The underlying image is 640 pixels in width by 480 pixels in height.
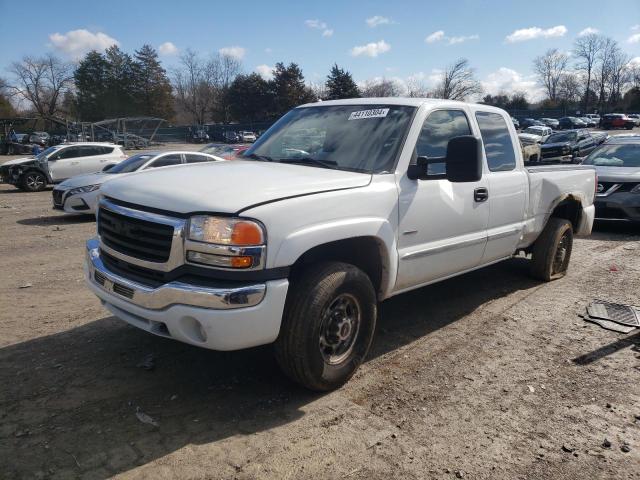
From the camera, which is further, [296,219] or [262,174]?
[262,174]

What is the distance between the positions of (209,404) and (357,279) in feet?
4.17

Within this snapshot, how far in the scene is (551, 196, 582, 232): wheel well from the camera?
6.37 m

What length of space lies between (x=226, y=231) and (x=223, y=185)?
45cm

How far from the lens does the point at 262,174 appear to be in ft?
11.7

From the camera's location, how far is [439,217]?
4133 mm

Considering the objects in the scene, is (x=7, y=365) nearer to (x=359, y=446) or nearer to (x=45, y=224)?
(x=359, y=446)

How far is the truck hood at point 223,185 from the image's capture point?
9.87 ft

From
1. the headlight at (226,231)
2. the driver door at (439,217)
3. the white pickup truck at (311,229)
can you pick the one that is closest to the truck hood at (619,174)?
the white pickup truck at (311,229)

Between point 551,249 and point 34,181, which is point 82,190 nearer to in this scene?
point 34,181

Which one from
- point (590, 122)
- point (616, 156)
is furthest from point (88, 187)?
point (590, 122)

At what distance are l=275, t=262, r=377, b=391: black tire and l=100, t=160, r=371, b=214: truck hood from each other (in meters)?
0.56

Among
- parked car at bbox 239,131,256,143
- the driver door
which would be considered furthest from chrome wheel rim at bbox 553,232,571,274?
parked car at bbox 239,131,256,143

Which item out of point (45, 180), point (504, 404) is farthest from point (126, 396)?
point (45, 180)

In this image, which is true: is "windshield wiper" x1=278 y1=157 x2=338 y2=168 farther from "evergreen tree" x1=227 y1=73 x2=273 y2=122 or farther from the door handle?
"evergreen tree" x1=227 y1=73 x2=273 y2=122
